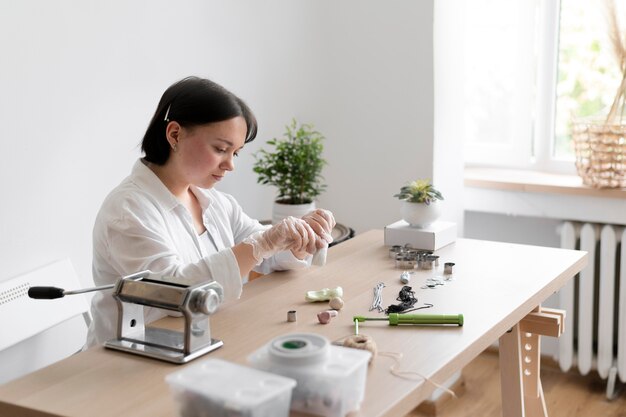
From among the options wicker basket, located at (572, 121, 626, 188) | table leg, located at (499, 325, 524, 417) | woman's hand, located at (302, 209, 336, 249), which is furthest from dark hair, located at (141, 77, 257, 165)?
wicker basket, located at (572, 121, 626, 188)

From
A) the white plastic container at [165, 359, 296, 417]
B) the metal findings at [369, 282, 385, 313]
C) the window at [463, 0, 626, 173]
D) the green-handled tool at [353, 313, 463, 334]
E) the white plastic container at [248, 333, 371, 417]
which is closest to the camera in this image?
the white plastic container at [165, 359, 296, 417]

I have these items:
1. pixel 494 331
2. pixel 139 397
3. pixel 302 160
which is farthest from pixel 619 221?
→ pixel 139 397

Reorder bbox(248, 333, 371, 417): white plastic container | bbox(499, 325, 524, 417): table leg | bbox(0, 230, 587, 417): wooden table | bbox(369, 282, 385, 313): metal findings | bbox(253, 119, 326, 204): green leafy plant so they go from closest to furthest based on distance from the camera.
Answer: bbox(248, 333, 371, 417): white plastic container
bbox(0, 230, 587, 417): wooden table
bbox(369, 282, 385, 313): metal findings
bbox(499, 325, 524, 417): table leg
bbox(253, 119, 326, 204): green leafy plant

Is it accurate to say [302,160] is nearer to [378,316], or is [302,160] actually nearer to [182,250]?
[182,250]

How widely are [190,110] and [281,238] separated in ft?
1.31

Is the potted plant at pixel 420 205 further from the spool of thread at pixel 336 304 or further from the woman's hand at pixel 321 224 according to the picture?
the spool of thread at pixel 336 304

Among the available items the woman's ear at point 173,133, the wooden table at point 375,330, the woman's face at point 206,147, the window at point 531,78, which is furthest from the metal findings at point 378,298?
the window at point 531,78

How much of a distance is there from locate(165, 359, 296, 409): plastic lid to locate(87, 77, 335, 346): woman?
57cm

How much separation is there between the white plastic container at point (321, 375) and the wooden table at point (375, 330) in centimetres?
6

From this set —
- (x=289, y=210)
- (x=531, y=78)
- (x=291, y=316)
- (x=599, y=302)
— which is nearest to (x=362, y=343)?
(x=291, y=316)

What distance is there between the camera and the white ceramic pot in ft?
7.94

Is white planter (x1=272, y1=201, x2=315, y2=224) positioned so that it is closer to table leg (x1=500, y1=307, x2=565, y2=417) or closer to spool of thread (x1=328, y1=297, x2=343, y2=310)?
table leg (x1=500, y1=307, x2=565, y2=417)

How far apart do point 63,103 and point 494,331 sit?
4.75 feet

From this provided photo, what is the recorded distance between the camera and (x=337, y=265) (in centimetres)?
229
